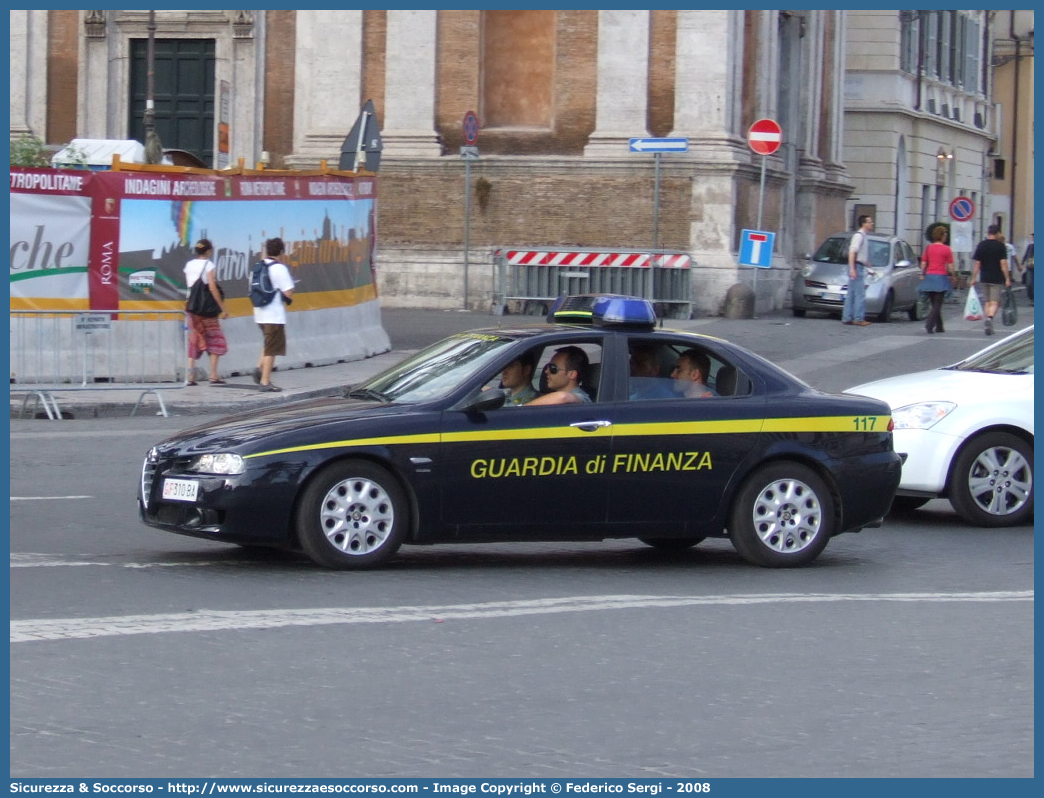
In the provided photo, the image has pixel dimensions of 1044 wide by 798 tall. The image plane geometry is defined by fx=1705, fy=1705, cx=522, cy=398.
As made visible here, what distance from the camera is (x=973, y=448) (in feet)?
38.5

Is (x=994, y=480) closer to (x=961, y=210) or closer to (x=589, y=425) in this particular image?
(x=589, y=425)

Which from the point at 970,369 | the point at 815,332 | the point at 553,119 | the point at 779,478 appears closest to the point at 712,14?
the point at 553,119

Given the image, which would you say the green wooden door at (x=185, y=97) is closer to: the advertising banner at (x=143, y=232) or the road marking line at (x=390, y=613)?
the advertising banner at (x=143, y=232)

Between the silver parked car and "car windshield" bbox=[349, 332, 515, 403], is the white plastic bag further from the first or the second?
"car windshield" bbox=[349, 332, 515, 403]

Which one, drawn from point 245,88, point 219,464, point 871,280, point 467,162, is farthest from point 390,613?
point 245,88

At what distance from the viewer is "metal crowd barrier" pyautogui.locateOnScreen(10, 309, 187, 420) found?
17641 mm

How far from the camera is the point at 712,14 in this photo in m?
33.1

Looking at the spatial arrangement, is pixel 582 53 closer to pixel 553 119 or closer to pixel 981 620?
pixel 553 119

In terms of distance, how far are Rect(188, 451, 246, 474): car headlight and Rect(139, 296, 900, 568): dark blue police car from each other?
0.03 ft

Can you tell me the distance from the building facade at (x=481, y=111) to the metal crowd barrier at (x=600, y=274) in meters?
0.76

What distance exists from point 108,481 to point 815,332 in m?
17.7

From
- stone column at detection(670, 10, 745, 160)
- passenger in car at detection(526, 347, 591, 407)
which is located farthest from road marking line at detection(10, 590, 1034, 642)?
stone column at detection(670, 10, 745, 160)

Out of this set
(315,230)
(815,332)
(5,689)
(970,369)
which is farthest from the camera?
(815,332)

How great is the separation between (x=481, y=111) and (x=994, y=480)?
24326 mm
